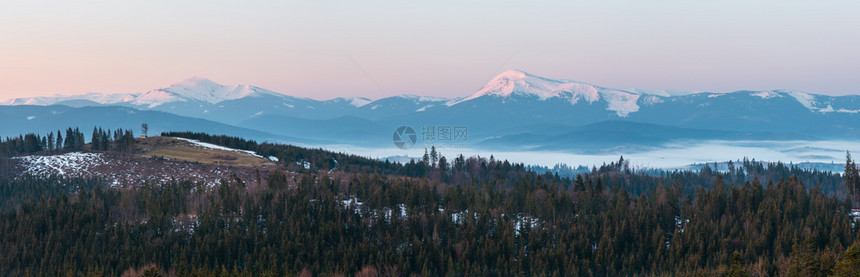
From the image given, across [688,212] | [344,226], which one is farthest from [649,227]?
[344,226]

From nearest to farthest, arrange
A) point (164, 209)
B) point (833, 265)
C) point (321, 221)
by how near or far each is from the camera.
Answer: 1. point (833, 265)
2. point (321, 221)
3. point (164, 209)

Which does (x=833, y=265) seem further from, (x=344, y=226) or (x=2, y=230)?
(x=2, y=230)

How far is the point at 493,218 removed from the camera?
598 feet

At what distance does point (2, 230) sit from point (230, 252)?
63977 millimetres

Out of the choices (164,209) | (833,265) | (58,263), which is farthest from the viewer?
(164,209)

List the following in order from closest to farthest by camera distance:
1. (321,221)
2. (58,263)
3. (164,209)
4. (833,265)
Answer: (833,265)
(58,263)
(321,221)
(164,209)

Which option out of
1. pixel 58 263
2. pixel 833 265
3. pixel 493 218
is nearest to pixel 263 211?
pixel 58 263

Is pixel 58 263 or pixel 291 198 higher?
pixel 291 198

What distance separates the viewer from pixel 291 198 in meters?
191

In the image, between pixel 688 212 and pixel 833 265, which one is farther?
pixel 688 212

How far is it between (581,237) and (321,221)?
64011mm

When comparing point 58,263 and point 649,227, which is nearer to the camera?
point 58,263

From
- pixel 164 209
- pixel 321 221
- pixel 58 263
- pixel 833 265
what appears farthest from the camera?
pixel 164 209

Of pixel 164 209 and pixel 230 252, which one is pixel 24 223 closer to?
pixel 164 209
